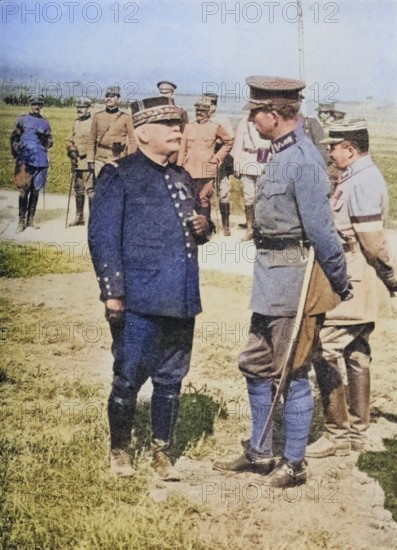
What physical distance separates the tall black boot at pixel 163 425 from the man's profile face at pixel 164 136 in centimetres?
105

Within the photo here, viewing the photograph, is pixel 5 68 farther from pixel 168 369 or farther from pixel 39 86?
pixel 168 369

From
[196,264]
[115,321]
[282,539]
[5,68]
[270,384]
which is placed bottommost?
[282,539]

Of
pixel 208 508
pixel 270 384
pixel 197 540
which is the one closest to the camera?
pixel 197 540

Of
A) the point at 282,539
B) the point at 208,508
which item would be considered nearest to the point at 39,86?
the point at 208,508

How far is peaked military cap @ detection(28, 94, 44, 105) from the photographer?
144 inches

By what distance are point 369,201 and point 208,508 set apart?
1553 mm

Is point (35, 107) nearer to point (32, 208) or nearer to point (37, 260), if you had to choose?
point (32, 208)

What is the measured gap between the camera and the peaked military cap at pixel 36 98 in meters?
3.66

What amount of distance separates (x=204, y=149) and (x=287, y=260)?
2172 mm

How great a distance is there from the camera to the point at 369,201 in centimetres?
345

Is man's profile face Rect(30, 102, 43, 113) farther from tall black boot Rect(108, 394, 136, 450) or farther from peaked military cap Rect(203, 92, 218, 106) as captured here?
tall black boot Rect(108, 394, 136, 450)

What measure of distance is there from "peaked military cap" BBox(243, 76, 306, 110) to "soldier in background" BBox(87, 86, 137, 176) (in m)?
0.63

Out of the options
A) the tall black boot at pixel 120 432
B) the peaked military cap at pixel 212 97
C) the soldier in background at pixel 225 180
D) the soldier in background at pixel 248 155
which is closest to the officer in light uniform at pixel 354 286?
the peaked military cap at pixel 212 97

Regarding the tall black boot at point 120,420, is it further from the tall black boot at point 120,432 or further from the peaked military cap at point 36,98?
the peaked military cap at point 36,98
